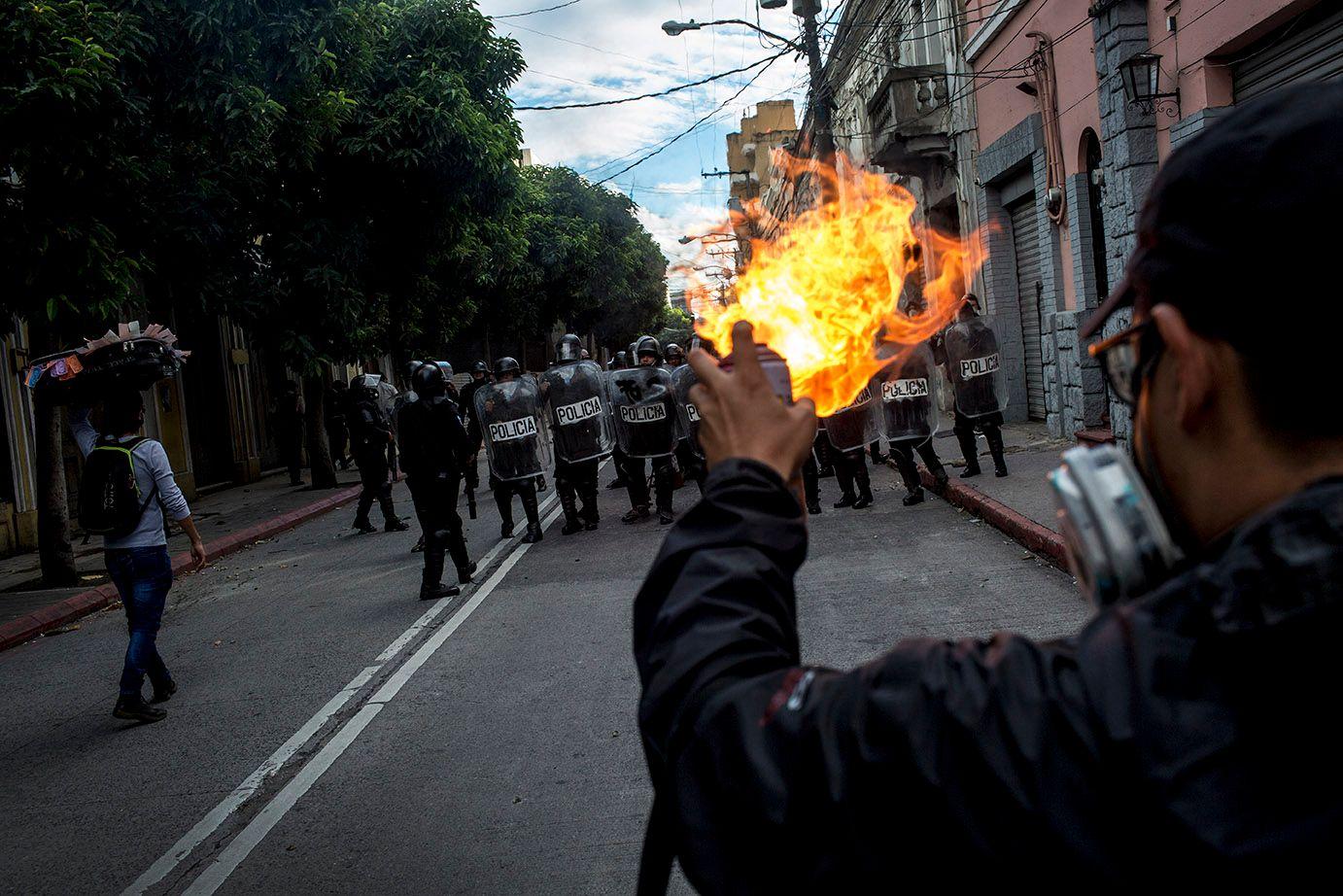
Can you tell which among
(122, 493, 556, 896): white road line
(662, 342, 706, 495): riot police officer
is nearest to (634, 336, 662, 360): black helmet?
(662, 342, 706, 495): riot police officer

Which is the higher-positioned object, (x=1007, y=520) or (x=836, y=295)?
(x=836, y=295)

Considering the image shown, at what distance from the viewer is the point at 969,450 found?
41.3 feet

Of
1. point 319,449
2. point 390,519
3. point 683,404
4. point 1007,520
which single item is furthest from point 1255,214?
point 319,449

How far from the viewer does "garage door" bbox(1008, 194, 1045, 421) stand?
1739cm

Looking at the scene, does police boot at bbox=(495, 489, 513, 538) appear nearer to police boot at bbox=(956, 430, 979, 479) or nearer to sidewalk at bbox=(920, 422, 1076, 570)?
sidewalk at bbox=(920, 422, 1076, 570)

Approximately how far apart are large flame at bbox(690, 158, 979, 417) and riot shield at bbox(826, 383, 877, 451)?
733 centimetres

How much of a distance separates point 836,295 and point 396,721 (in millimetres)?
4125

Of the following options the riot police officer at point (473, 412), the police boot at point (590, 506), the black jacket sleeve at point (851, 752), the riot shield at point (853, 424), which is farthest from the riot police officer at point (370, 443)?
the black jacket sleeve at point (851, 752)

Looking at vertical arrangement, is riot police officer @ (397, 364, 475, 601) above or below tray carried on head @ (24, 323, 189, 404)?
below

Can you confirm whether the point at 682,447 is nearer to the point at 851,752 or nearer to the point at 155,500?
the point at 155,500

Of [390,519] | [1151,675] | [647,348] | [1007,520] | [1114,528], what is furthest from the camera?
[390,519]

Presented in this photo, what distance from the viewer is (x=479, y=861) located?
408cm

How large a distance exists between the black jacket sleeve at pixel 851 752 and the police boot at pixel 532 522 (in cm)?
1109

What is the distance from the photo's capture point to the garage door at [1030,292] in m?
17.4
